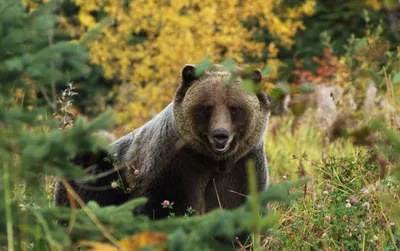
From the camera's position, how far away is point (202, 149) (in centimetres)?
518

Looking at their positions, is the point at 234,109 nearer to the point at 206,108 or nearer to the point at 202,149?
the point at 206,108

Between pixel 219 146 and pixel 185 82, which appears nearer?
pixel 219 146

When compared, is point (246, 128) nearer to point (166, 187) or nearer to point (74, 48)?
point (166, 187)

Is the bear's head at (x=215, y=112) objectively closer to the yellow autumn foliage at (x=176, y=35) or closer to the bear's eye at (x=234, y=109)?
the bear's eye at (x=234, y=109)

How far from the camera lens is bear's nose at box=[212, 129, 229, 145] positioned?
489 cm

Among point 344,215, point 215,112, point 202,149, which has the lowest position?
point 344,215

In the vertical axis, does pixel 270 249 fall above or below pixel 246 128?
below

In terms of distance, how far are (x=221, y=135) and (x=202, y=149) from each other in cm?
34

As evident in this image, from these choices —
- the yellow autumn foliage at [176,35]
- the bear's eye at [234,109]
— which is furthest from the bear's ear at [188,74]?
the yellow autumn foliage at [176,35]

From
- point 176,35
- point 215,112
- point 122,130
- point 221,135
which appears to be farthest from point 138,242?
point 176,35

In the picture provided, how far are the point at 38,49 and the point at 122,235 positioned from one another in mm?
708

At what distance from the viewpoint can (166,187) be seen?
5.11 meters

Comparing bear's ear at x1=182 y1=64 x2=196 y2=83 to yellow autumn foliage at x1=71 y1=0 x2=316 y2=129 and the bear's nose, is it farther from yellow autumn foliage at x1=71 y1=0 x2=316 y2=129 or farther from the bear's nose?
yellow autumn foliage at x1=71 y1=0 x2=316 y2=129

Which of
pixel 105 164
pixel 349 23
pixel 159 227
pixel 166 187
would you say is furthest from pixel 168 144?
pixel 349 23
